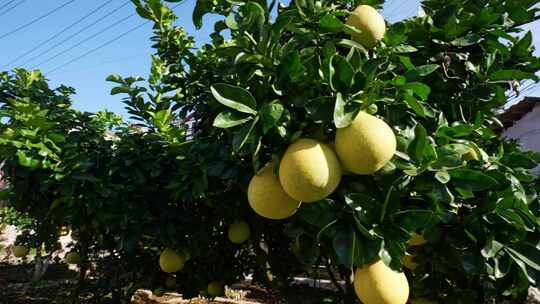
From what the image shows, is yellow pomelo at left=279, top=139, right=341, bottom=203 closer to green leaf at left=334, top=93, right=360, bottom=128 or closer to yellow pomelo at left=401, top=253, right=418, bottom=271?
green leaf at left=334, top=93, right=360, bottom=128

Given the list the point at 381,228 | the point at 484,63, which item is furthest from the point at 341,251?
the point at 484,63

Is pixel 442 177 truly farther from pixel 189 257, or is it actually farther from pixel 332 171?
pixel 189 257

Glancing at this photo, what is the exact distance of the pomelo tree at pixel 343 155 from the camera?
3.79 ft

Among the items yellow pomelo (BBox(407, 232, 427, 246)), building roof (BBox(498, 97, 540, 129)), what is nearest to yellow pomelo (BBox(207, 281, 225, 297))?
yellow pomelo (BBox(407, 232, 427, 246))

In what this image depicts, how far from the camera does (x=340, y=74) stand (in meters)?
1.14

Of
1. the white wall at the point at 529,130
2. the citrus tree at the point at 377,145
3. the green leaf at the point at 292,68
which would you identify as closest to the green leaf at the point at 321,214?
the citrus tree at the point at 377,145

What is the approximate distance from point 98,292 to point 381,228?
383 centimetres

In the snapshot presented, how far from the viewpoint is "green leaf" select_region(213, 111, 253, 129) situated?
1089 millimetres

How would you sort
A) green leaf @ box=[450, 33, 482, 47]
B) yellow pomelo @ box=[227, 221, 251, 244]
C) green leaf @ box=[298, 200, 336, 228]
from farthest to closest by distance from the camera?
1. yellow pomelo @ box=[227, 221, 251, 244]
2. green leaf @ box=[450, 33, 482, 47]
3. green leaf @ box=[298, 200, 336, 228]

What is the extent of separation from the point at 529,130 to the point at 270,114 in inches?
310

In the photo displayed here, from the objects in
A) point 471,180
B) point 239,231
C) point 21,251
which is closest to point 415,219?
point 471,180

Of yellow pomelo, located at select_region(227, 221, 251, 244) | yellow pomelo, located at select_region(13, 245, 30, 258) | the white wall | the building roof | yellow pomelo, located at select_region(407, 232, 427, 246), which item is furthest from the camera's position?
yellow pomelo, located at select_region(13, 245, 30, 258)

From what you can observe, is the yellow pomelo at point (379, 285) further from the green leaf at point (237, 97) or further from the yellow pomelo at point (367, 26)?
the yellow pomelo at point (367, 26)

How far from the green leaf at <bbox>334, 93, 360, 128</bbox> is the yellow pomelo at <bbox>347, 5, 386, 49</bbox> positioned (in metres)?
0.44
